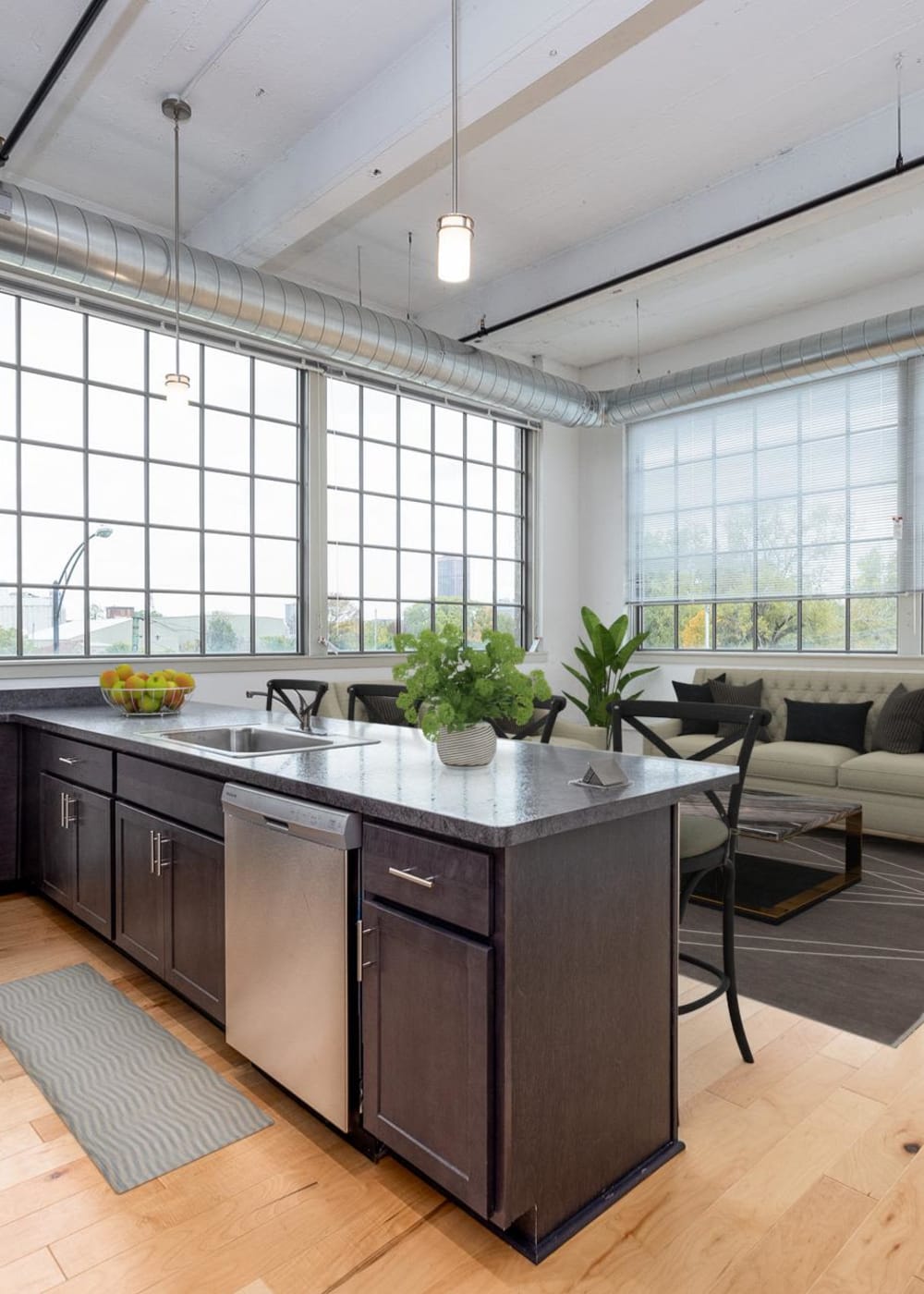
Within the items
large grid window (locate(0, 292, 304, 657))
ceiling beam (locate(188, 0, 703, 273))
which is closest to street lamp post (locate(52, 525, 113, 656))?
large grid window (locate(0, 292, 304, 657))

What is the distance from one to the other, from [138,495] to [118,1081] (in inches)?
137

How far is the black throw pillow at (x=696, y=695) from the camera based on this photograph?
6156mm

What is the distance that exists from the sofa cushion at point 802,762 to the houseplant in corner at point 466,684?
3.42 metres

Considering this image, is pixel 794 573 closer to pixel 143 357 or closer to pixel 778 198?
pixel 778 198

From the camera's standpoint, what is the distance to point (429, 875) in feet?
5.31

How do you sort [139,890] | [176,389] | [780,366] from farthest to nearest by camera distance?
[780,366]
[176,389]
[139,890]

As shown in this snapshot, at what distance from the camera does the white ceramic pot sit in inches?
86.4

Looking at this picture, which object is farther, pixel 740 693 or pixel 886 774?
pixel 740 693

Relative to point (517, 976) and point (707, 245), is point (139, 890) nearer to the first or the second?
point (517, 976)

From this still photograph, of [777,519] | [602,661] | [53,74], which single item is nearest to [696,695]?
[602,661]

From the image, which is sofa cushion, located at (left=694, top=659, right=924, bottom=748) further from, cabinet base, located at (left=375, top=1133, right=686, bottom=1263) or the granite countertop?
cabinet base, located at (left=375, top=1133, right=686, bottom=1263)

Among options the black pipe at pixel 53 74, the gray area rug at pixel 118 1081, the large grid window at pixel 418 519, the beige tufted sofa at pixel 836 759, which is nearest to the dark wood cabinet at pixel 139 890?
the gray area rug at pixel 118 1081

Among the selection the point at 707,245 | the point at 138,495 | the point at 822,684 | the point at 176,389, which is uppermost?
the point at 707,245

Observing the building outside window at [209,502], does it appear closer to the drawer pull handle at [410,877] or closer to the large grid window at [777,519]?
the large grid window at [777,519]
